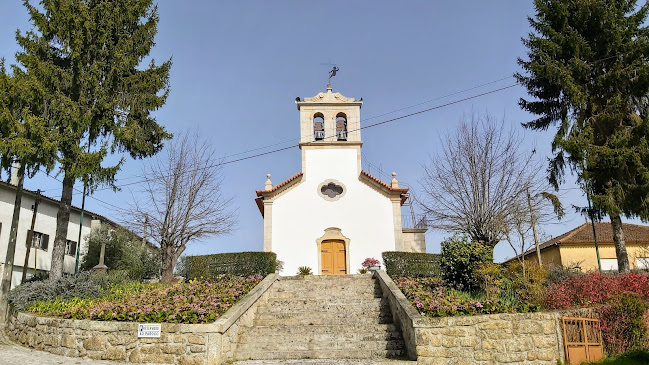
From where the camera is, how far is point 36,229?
23766 millimetres

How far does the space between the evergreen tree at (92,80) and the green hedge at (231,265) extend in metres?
4.57

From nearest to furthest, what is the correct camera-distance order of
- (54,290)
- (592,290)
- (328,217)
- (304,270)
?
1. (592,290)
2. (54,290)
3. (304,270)
4. (328,217)

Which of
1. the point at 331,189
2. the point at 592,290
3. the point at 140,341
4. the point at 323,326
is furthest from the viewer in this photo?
the point at 331,189

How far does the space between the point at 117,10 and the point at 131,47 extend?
115 centimetres

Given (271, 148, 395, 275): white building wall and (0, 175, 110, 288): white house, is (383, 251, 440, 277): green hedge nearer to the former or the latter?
(271, 148, 395, 275): white building wall

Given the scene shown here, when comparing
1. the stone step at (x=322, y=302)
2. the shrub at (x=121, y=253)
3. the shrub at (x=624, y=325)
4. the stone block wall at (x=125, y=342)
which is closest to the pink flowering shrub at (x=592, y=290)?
the shrub at (x=624, y=325)

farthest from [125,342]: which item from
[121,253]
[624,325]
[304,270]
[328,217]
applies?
[121,253]

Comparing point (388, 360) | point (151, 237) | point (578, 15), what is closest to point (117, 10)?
point (151, 237)

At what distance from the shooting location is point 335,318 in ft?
37.4

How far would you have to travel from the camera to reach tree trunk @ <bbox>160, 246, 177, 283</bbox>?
18691mm

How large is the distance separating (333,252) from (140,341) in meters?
12.2

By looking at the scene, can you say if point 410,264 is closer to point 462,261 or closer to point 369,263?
point 369,263

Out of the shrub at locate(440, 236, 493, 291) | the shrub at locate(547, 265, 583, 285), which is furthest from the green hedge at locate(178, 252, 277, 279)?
the shrub at locate(547, 265, 583, 285)

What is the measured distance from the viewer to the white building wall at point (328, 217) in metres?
20.4
